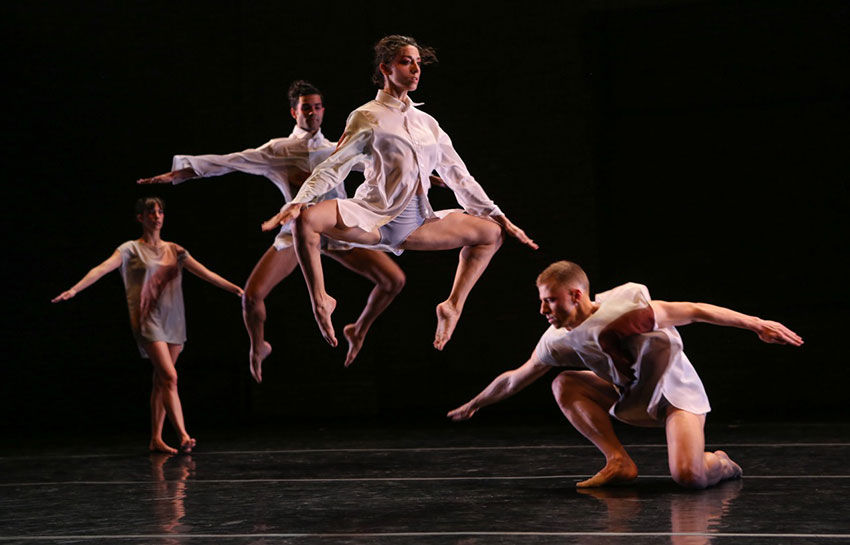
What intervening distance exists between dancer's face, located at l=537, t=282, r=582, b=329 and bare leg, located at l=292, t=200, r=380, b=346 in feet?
2.41

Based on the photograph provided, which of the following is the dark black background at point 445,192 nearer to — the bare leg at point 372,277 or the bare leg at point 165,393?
the bare leg at point 165,393

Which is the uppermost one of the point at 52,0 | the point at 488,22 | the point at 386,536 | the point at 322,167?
the point at 52,0

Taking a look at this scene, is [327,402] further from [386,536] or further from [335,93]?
[386,536]

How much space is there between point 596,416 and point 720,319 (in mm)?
749

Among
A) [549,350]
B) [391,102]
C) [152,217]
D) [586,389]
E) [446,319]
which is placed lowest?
[586,389]

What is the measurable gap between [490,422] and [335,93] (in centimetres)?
270

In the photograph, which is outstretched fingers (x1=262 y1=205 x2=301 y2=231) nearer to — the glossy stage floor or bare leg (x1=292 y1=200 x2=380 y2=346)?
bare leg (x1=292 y1=200 x2=380 y2=346)

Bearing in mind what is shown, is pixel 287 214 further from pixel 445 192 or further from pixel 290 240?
pixel 445 192

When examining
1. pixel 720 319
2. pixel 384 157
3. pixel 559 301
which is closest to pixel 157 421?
pixel 384 157

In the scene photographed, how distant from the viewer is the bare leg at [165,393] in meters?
6.00

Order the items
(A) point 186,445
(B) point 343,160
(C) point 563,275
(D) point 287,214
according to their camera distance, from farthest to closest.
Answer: (A) point 186,445 < (B) point 343,160 < (C) point 563,275 < (D) point 287,214

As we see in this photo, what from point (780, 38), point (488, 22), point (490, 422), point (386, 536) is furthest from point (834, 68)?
point (386, 536)

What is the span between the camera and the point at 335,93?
7.66 m

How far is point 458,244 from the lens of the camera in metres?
4.25
